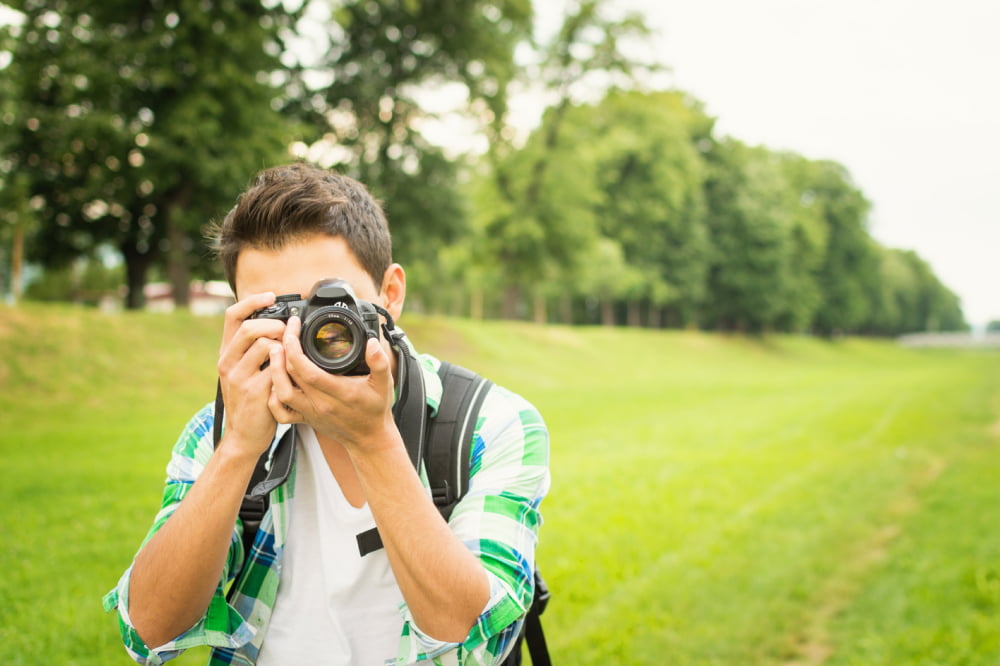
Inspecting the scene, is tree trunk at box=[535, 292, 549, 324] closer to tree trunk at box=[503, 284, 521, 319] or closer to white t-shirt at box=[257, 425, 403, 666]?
tree trunk at box=[503, 284, 521, 319]

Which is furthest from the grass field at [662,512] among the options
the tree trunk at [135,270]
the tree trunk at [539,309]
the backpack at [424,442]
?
the tree trunk at [539,309]

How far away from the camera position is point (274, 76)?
1973 centimetres

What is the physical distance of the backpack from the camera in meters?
1.67

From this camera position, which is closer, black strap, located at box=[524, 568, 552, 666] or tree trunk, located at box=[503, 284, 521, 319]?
black strap, located at box=[524, 568, 552, 666]

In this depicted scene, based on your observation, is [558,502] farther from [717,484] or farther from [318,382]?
[318,382]

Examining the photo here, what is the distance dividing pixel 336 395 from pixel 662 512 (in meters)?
6.29

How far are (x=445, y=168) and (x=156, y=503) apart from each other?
17396 millimetres

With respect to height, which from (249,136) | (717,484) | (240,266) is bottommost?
(717,484)

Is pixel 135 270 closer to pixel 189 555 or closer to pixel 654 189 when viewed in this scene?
pixel 189 555

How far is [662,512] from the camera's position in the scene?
718 cm

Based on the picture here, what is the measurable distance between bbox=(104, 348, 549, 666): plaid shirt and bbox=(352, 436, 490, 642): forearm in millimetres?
75

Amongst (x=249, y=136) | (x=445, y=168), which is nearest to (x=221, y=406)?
(x=249, y=136)

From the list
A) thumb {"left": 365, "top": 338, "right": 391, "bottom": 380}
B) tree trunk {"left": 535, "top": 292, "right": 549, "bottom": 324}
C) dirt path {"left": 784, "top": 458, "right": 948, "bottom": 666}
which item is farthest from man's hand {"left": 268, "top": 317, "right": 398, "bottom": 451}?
tree trunk {"left": 535, "top": 292, "right": 549, "bottom": 324}

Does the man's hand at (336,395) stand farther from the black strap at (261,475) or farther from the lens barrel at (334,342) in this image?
the black strap at (261,475)
